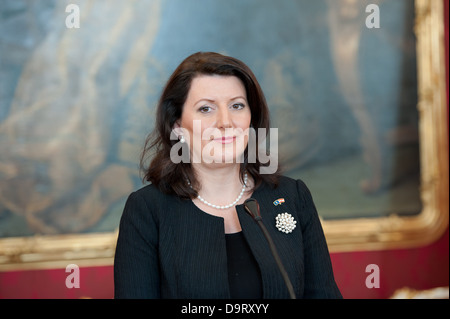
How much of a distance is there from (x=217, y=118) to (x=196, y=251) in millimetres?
532

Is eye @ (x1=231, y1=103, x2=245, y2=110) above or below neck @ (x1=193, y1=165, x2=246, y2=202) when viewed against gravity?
above

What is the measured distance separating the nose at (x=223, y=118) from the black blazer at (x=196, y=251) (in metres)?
0.34

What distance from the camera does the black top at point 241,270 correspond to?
1.73 metres

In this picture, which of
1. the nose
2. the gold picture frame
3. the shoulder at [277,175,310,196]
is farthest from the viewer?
the gold picture frame

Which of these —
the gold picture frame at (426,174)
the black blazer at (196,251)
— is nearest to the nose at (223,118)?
the black blazer at (196,251)

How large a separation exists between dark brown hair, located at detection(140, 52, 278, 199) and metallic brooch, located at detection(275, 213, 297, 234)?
7.7 inches

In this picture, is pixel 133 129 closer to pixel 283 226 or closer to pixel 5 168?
pixel 5 168

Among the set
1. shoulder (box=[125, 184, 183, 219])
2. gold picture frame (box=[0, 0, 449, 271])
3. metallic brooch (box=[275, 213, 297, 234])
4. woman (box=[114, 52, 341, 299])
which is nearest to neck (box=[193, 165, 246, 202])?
woman (box=[114, 52, 341, 299])

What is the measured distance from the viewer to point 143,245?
5.88ft

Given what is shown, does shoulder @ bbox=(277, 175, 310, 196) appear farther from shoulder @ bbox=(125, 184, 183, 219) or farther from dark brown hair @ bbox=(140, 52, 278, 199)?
shoulder @ bbox=(125, 184, 183, 219)

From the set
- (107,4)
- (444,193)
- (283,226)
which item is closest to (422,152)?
(444,193)

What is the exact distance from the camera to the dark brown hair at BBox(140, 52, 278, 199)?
192 cm

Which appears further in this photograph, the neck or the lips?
the neck
